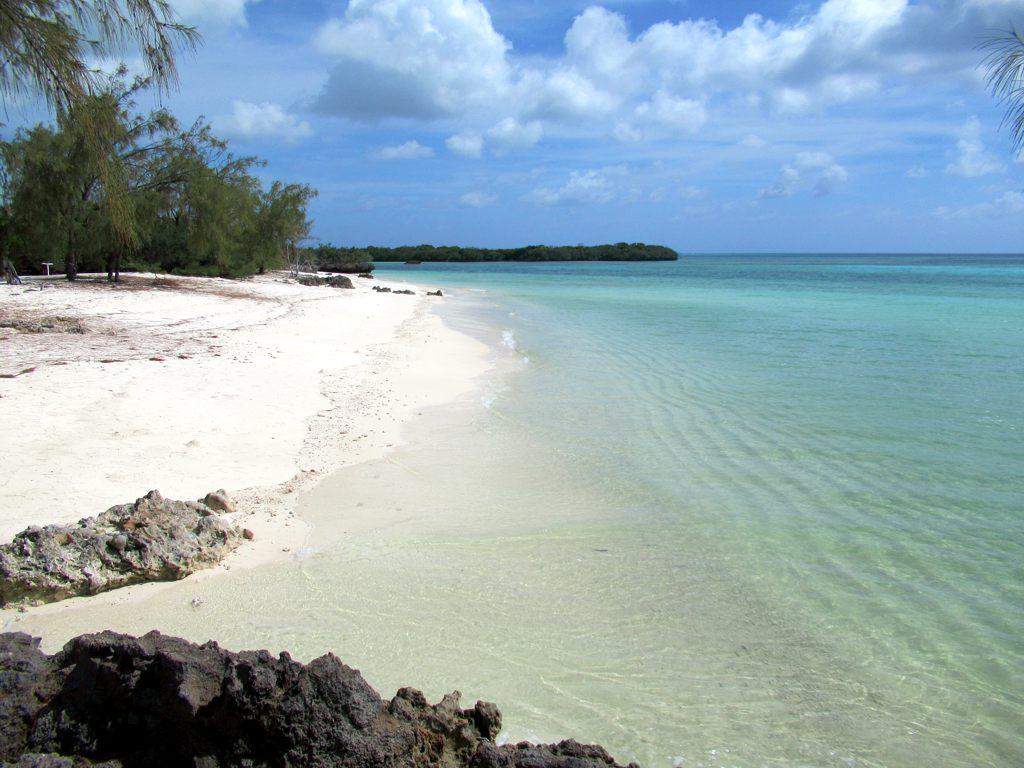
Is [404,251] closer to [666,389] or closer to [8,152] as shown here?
[8,152]

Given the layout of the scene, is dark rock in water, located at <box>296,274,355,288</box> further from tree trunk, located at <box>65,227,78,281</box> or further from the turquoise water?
the turquoise water

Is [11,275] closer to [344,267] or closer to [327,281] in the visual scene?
[327,281]

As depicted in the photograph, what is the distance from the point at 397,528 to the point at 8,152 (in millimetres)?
20072

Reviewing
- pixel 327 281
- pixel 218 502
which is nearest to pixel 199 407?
pixel 218 502

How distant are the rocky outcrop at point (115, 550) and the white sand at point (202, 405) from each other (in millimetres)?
114

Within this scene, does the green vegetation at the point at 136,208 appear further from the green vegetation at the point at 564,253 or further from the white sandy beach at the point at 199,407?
Result: the green vegetation at the point at 564,253

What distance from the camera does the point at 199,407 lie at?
267 inches

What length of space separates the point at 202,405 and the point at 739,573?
16.6 feet

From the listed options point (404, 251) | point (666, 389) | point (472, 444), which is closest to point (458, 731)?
point (472, 444)

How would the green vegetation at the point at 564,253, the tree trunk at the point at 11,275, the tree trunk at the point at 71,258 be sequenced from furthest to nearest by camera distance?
the green vegetation at the point at 564,253
the tree trunk at the point at 71,258
the tree trunk at the point at 11,275

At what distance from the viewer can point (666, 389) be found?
32.7 feet

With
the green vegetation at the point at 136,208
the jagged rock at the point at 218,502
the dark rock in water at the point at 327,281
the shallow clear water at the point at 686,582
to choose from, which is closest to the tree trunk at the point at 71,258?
the green vegetation at the point at 136,208

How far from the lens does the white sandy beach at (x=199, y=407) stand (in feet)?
15.1

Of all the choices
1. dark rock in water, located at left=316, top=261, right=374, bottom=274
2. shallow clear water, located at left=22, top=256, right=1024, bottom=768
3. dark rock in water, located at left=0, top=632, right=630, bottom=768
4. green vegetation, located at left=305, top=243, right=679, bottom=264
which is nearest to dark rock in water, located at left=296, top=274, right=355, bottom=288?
dark rock in water, located at left=316, top=261, right=374, bottom=274
